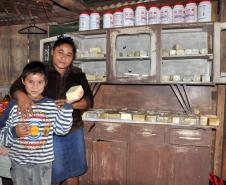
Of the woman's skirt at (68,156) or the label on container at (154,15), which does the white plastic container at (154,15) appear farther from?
the woman's skirt at (68,156)

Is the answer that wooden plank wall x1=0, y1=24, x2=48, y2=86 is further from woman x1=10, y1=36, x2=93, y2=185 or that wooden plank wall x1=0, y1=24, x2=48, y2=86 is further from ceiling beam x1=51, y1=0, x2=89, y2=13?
woman x1=10, y1=36, x2=93, y2=185

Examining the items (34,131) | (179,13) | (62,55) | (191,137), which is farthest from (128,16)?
(34,131)

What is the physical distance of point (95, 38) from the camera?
10.9 feet

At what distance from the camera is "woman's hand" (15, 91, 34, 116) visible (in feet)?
5.36

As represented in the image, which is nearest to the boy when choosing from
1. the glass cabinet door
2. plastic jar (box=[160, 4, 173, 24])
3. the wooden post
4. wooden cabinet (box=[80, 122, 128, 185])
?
wooden cabinet (box=[80, 122, 128, 185])

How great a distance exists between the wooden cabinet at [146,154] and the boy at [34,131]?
3.53 ft

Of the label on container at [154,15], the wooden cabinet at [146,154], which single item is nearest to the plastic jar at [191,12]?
the label on container at [154,15]

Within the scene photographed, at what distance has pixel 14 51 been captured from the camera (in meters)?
3.83

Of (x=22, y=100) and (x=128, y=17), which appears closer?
(x=22, y=100)

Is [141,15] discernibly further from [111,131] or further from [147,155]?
[147,155]

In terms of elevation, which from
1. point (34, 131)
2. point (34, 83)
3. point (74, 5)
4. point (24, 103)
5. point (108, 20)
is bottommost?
point (34, 131)

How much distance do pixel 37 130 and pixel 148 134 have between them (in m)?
1.34

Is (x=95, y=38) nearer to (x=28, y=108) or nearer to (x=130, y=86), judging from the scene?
(x=130, y=86)

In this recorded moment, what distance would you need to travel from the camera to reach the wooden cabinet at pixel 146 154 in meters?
2.47
